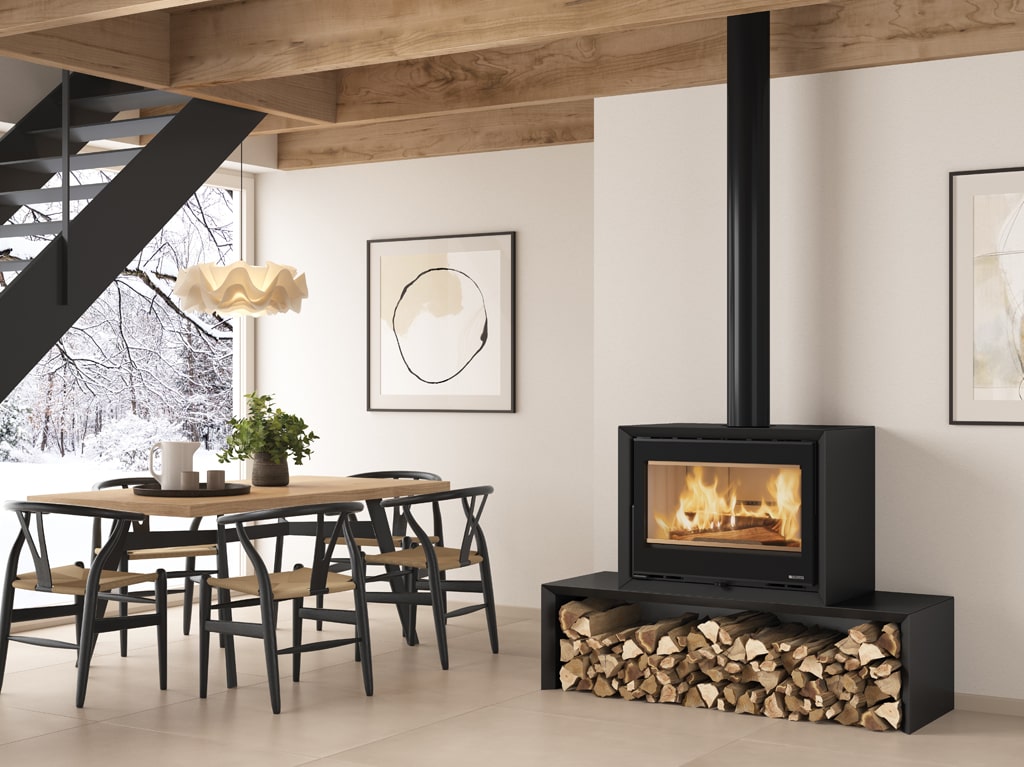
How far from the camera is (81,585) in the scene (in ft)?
16.9

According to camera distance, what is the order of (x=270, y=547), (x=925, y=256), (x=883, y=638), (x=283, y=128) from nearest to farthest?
(x=883, y=638), (x=925, y=256), (x=283, y=128), (x=270, y=547)

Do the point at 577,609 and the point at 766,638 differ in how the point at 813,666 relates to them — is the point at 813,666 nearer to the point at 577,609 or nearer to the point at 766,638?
the point at 766,638

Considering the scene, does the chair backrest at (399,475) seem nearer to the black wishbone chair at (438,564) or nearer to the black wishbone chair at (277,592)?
the black wishbone chair at (438,564)

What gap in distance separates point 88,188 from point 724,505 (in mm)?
3111

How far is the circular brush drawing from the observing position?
24.1 ft

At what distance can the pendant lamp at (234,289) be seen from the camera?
5777 mm

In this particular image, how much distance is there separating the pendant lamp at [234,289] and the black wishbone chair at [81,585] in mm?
1108

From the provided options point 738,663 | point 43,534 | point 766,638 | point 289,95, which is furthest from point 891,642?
point 289,95

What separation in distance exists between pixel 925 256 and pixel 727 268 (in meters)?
0.75

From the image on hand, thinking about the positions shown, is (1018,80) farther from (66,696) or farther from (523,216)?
(66,696)

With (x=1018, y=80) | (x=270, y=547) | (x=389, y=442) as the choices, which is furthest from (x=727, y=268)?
(x=270, y=547)

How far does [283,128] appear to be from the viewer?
670 centimetres

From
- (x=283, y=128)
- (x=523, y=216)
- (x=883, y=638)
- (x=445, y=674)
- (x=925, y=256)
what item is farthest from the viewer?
(x=523, y=216)

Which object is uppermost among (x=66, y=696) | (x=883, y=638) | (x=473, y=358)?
(x=473, y=358)
